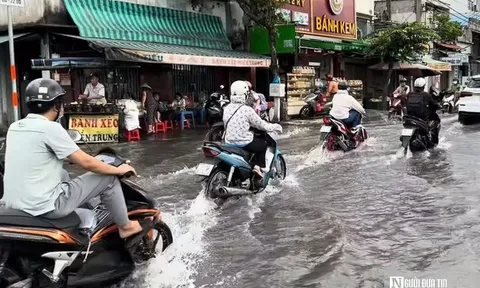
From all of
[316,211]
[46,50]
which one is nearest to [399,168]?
[316,211]

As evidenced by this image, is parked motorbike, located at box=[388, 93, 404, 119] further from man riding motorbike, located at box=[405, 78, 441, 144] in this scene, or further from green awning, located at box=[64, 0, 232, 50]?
man riding motorbike, located at box=[405, 78, 441, 144]

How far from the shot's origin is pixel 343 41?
82.8 feet

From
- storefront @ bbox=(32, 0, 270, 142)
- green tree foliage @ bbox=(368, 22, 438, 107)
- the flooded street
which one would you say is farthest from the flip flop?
green tree foliage @ bbox=(368, 22, 438, 107)

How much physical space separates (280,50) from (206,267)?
1595 cm

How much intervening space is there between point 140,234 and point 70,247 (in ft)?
2.16

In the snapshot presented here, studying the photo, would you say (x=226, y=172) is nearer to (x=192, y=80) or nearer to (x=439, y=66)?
(x=192, y=80)

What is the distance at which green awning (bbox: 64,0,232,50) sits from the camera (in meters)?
14.8

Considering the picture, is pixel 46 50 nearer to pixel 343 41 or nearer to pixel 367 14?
pixel 343 41

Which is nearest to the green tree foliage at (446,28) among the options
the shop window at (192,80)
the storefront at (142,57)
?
the storefront at (142,57)

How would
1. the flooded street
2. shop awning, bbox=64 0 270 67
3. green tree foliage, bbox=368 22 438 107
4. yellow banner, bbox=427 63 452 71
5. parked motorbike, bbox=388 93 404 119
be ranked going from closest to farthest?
the flooded street < shop awning, bbox=64 0 270 67 < parked motorbike, bbox=388 93 404 119 < green tree foliage, bbox=368 22 438 107 < yellow banner, bbox=427 63 452 71

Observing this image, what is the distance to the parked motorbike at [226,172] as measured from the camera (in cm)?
705

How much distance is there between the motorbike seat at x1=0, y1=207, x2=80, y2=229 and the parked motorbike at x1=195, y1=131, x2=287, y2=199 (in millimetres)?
3260

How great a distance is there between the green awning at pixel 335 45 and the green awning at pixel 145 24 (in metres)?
3.34

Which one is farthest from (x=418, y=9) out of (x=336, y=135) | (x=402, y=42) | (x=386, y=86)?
(x=336, y=135)
